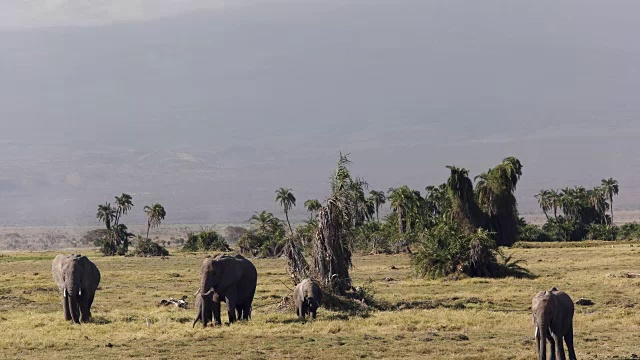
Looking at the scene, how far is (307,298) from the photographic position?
35156 millimetres

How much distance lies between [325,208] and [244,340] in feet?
37.1

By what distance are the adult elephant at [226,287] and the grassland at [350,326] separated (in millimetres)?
855

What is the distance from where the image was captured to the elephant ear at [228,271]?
34.3m

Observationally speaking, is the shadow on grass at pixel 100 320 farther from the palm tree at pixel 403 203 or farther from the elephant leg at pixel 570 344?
the palm tree at pixel 403 203

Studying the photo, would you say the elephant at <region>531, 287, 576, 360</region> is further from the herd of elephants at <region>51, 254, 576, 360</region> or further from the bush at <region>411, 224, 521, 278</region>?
the bush at <region>411, 224, 521, 278</region>

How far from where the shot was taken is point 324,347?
28.7m

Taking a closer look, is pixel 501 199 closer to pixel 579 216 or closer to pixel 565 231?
pixel 565 231

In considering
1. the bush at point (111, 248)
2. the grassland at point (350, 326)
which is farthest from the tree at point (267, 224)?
the grassland at point (350, 326)

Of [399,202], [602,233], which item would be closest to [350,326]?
[399,202]

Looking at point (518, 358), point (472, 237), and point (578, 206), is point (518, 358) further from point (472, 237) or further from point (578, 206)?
point (578, 206)

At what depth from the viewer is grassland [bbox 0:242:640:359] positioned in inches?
1104

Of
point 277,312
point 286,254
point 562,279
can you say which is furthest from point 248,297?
point 562,279

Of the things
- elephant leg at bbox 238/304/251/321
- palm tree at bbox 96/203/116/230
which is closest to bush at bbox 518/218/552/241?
palm tree at bbox 96/203/116/230

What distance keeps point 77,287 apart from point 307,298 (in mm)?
8313
